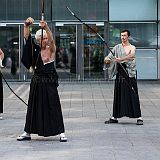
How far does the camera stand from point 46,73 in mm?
9000

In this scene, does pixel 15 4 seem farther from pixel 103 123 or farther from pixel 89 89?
pixel 103 123

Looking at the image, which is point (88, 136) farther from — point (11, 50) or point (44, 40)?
point (11, 50)

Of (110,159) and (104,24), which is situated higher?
(104,24)

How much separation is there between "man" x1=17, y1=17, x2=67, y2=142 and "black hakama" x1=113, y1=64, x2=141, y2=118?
239cm

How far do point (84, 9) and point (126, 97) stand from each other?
1222 centimetres

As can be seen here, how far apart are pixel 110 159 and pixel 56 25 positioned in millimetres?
15658

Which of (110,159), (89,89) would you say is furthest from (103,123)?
(89,89)

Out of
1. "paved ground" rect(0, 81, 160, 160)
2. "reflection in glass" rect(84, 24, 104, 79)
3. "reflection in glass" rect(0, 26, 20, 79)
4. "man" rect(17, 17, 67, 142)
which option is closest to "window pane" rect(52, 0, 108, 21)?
"reflection in glass" rect(84, 24, 104, 79)

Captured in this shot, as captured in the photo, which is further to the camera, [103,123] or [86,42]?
[86,42]

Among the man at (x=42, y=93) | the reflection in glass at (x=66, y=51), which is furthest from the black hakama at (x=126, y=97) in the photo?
the reflection in glass at (x=66, y=51)

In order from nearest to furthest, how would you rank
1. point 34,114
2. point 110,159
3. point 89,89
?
point 110,159, point 34,114, point 89,89

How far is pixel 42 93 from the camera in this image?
8.98 m

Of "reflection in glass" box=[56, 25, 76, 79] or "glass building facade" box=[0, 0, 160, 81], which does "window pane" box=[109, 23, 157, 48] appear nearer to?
"glass building facade" box=[0, 0, 160, 81]

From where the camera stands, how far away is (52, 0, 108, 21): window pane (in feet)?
74.9
